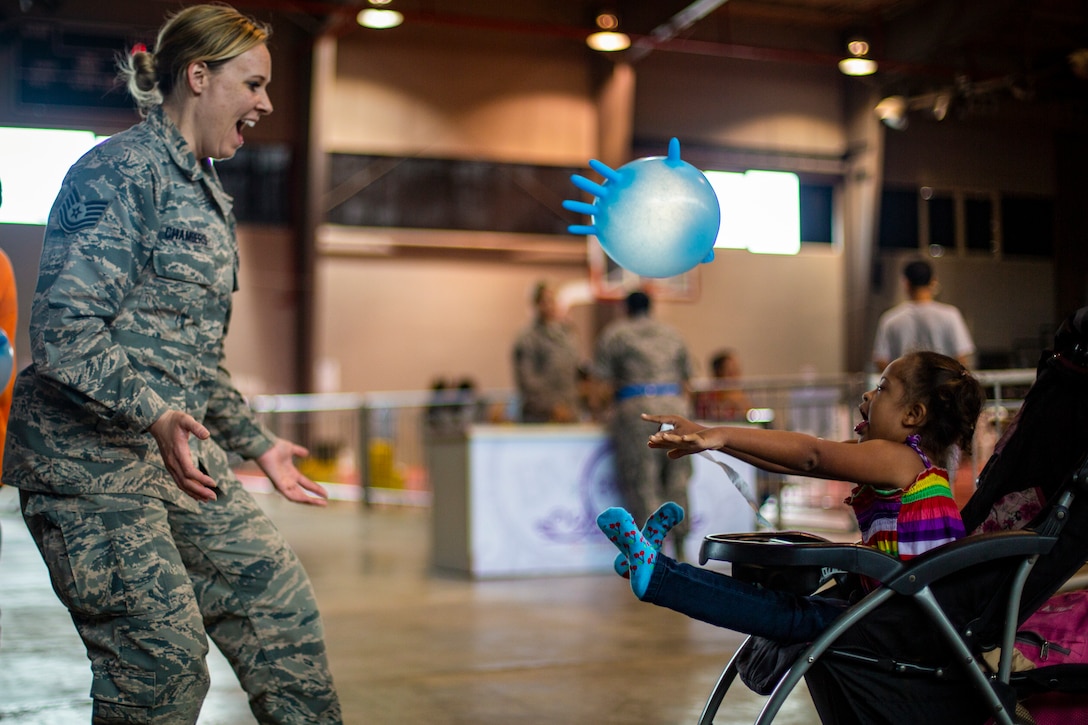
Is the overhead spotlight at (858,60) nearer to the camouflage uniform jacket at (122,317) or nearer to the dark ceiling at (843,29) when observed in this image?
the dark ceiling at (843,29)

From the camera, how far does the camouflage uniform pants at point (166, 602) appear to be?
75.8 inches

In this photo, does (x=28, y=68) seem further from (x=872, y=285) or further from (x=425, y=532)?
(x=872, y=285)

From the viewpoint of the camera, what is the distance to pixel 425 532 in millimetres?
9562

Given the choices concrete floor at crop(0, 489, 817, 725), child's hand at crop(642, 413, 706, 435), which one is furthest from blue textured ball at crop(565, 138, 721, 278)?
concrete floor at crop(0, 489, 817, 725)

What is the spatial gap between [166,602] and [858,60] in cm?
1004

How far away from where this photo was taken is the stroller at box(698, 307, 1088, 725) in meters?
1.85

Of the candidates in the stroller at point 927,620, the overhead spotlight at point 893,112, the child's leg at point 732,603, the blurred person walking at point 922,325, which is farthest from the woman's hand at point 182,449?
the overhead spotlight at point 893,112

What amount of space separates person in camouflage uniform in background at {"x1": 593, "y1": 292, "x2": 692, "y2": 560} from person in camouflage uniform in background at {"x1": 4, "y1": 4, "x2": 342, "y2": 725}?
177 inches

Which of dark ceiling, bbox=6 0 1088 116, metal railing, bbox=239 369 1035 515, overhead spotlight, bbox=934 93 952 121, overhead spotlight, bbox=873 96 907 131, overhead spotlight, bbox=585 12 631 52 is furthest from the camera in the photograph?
overhead spotlight, bbox=585 12 631 52

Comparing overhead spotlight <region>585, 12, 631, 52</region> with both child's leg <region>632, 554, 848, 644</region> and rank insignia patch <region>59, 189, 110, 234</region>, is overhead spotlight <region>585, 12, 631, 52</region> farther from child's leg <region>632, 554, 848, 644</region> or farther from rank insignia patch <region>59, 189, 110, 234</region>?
child's leg <region>632, 554, 848, 644</region>

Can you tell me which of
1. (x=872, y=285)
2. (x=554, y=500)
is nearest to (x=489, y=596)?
(x=554, y=500)

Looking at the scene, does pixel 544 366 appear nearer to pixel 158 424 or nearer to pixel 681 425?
pixel 681 425

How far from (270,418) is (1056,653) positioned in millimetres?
13344

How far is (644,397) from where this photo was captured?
6.66m
